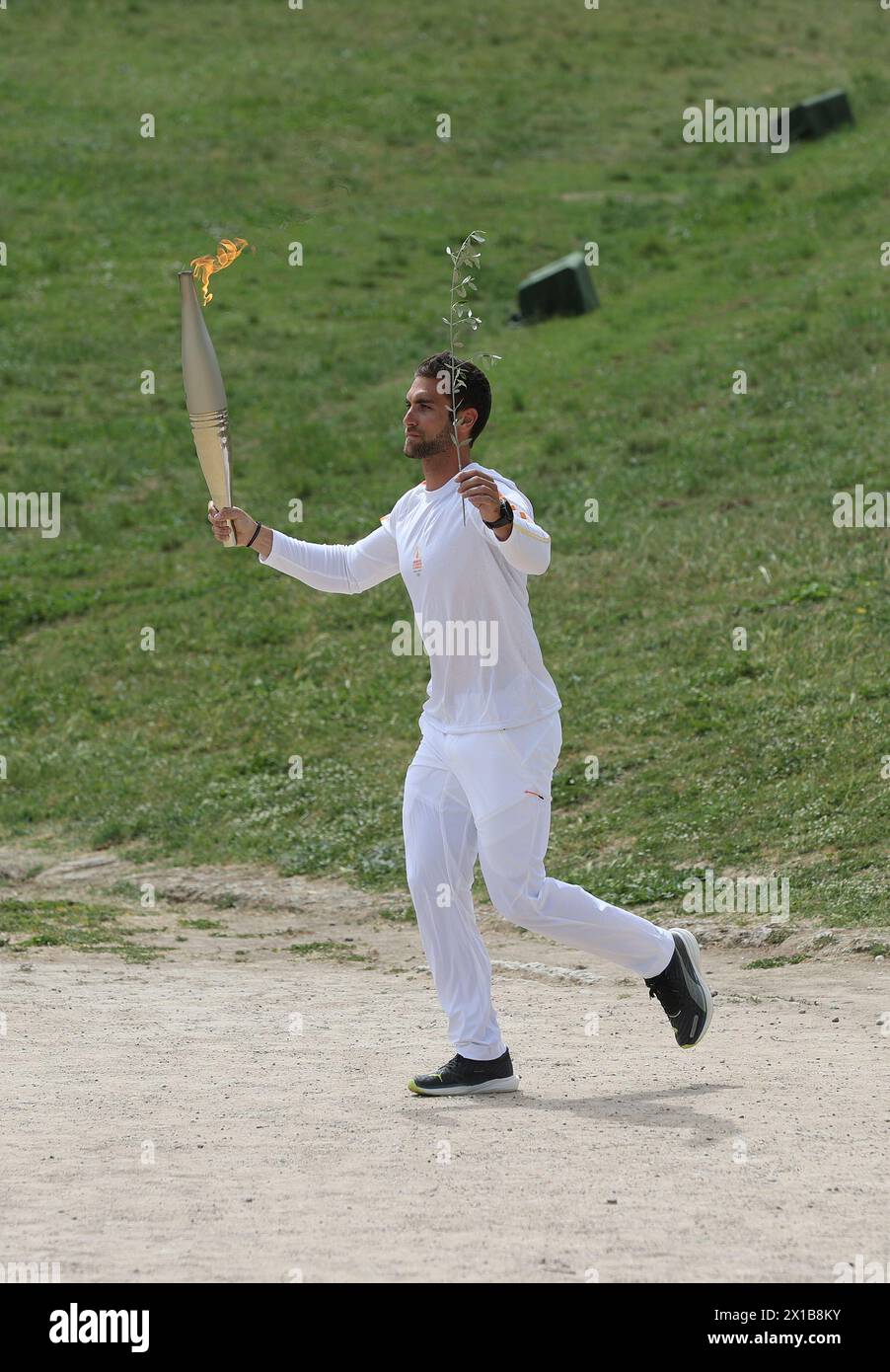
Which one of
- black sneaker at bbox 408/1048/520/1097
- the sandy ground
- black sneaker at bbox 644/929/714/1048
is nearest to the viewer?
the sandy ground

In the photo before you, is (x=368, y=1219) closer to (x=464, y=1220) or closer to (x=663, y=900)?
(x=464, y=1220)

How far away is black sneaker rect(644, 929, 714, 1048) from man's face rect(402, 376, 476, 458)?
195 cm

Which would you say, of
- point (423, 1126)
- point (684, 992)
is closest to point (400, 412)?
point (684, 992)

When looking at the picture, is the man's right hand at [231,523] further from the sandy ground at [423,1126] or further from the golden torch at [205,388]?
the sandy ground at [423,1126]

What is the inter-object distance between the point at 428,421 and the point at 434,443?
0.27 feet

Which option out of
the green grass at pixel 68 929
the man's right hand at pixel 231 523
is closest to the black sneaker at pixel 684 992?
the man's right hand at pixel 231 523

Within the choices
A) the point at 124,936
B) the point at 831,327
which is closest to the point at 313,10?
the point at 831,327

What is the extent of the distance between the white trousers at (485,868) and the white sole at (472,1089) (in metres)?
0.10

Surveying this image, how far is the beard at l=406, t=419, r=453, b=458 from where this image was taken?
20.1ft

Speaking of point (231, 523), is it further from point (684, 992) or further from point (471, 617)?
point (684, 992)

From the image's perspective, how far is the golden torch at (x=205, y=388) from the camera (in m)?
6.13

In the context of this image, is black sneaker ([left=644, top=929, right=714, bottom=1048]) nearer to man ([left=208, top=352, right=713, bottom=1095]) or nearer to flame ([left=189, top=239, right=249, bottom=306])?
man ([left=208, top=352, right=713, bottom=1095])

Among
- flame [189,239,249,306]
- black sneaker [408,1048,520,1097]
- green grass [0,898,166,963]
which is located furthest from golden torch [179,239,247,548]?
green grass [0,898,166,963]

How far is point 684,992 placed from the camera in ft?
21.1
